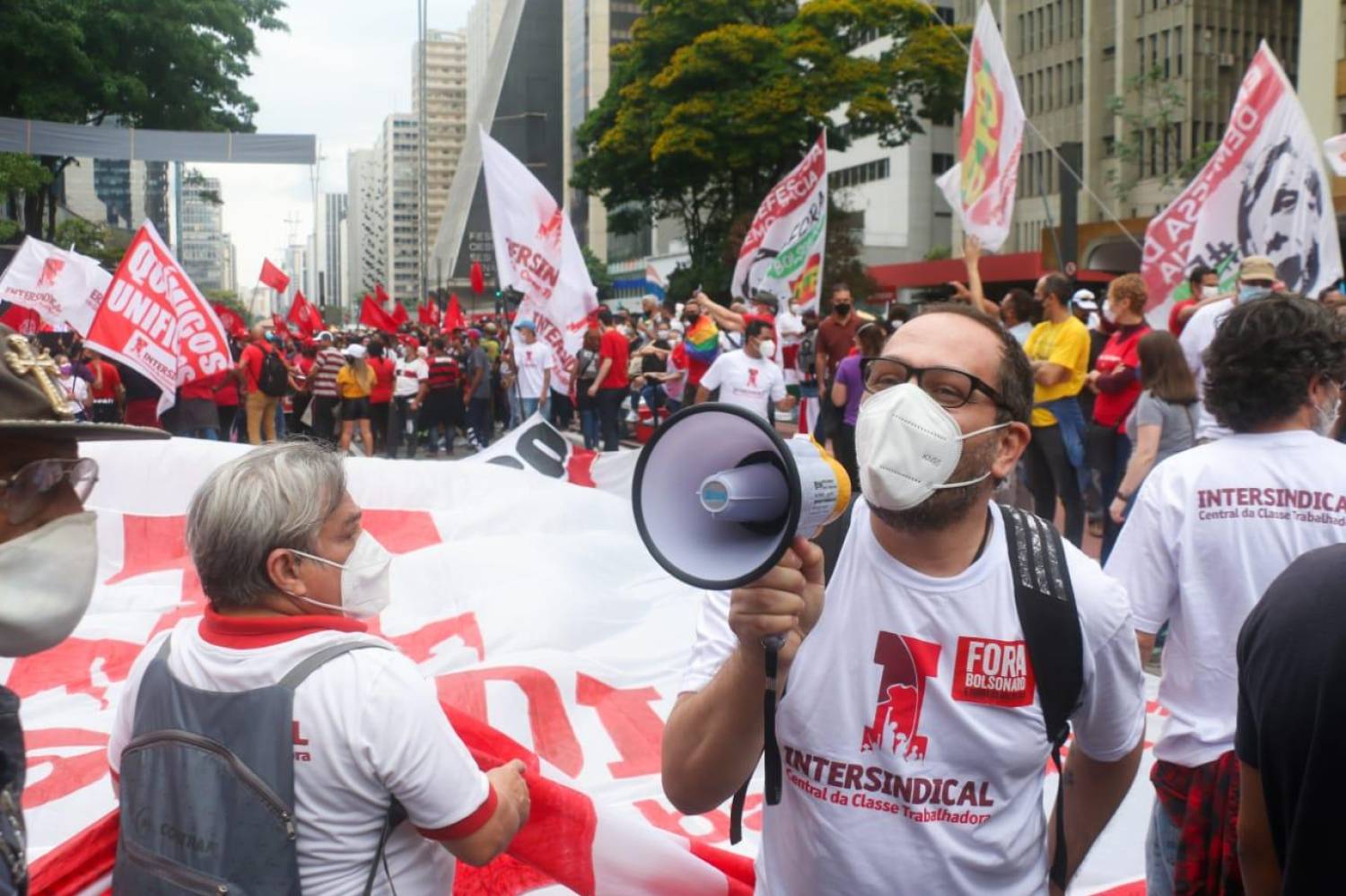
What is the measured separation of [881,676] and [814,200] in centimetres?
1395

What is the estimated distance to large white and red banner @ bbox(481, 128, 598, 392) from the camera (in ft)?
45.2

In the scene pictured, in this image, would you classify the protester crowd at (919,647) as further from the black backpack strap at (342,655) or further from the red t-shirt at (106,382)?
the red t-shirt at (106,382)

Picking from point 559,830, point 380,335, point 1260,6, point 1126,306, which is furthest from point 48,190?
point 1260,6

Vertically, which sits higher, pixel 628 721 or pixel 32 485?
pixel 32 485

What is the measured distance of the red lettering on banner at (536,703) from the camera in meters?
4.75

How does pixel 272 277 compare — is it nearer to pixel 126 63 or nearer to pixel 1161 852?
pixel 126 63

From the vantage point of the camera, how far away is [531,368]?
1706 centimetres

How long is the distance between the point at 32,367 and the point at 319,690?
28.4 inches

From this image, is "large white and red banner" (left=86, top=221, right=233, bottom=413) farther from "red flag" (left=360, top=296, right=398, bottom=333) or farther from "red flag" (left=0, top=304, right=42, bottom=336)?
"red flag" (left=360, top=296, right=398, bottom=333)

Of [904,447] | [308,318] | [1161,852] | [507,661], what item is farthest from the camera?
[308,318]

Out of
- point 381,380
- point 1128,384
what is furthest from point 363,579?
point 381,380

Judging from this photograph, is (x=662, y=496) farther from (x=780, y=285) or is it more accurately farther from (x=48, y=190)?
(x=48, y=190)

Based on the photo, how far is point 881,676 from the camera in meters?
2.12

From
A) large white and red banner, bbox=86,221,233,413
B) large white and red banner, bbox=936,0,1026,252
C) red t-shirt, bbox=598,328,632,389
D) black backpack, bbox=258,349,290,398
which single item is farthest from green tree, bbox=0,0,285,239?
large white and red banner, bbox=936,0,1026,252
